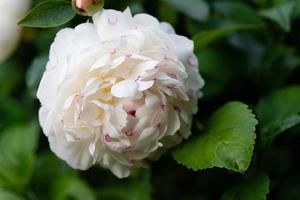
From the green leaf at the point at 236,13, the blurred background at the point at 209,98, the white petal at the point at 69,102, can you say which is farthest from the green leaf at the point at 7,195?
the green leaf at the point at 236,13

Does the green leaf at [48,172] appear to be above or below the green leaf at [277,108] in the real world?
below

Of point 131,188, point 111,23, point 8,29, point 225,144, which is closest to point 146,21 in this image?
point 111,23

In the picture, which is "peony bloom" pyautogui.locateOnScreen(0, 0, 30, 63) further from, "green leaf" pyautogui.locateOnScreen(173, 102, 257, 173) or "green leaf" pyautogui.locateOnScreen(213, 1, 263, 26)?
"green leaf" pyautogui.locateOnScreen(173, 102, 257, 173)

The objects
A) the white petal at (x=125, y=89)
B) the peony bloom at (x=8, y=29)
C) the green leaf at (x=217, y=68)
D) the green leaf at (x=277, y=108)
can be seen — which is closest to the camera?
the white petal at (x=125, y=89)

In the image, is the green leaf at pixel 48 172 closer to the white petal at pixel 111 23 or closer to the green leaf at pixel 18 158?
the green leaf at pixel 18 158

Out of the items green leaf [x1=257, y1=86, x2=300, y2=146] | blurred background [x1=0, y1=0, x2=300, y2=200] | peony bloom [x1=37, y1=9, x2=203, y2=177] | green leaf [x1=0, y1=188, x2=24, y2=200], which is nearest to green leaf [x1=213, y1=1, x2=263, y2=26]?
blurred background [x1=0, y1=0, x2=300, y2=200]

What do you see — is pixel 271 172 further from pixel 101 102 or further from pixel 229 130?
pixel 101 102

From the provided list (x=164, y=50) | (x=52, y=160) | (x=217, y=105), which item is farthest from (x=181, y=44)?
(x=52, y=160)

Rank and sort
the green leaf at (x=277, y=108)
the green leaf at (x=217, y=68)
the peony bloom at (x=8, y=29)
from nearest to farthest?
the green leaf at (x=277, y=108) → the green leaf at (x=217, y=68) → the peony bloom at (x=8, y=29)
